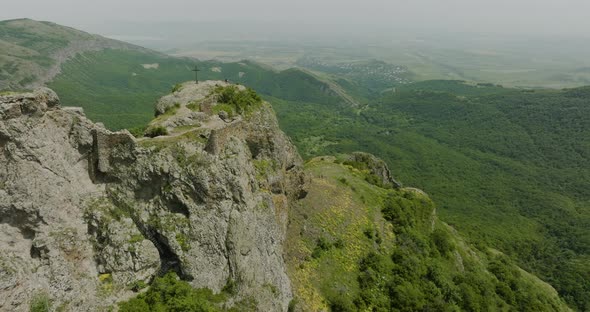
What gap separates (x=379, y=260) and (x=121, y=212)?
30.2 meters

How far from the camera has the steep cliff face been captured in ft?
78.1

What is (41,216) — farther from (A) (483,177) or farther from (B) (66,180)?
(A) (483,177)

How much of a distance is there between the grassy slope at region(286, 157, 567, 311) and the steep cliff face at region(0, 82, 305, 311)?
5.89 m

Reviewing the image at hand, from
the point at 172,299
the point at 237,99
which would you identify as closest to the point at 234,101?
the point at 237,99

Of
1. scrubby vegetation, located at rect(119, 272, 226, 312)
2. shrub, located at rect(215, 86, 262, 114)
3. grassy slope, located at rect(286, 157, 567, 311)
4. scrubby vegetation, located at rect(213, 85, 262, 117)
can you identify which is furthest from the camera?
shrub, located at rect(215, 86, 262, 114)

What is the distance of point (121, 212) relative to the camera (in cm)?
2803

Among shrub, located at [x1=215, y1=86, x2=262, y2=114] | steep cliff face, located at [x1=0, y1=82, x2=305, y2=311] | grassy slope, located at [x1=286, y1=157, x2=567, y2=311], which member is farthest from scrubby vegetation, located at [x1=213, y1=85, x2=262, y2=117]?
grassy slope, located at [x1=286, y1=157, x2=567, y2=311]

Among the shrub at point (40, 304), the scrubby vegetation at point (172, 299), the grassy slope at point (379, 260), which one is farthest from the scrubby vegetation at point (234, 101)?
the shrub at point (40, 304)

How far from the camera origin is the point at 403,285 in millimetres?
43406

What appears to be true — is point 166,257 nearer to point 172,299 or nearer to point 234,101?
point 172,299

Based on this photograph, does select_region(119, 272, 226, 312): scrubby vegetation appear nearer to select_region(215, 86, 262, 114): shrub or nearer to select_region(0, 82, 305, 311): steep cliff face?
select_region(0, 82, 305, 311): steep cliff face

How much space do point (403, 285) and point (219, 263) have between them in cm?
2483

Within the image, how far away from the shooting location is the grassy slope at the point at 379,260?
3869 centimetres

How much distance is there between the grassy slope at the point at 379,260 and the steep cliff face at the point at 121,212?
589 cm
